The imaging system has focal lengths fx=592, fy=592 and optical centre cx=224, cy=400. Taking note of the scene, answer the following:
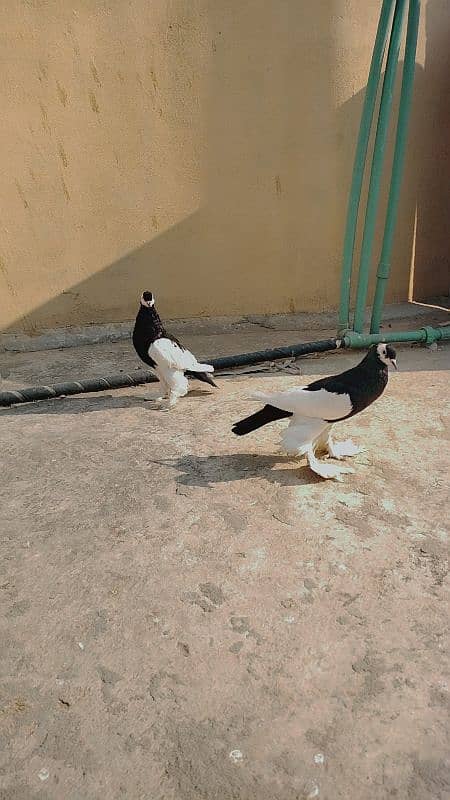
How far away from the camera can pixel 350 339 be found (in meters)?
4.32

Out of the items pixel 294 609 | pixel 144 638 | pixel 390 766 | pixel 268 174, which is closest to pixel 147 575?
pixel 144 638

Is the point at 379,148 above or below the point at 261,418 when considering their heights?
above

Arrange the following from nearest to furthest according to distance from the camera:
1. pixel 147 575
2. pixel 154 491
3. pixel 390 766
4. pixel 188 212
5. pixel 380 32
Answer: pixel 390 766 → pixel 147 575 → pixel 154 491 → pixel 380 32 → pixel 188 212

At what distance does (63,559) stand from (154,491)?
21.0 inches

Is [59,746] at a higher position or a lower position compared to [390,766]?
higher

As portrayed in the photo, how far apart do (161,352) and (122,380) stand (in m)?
0.53

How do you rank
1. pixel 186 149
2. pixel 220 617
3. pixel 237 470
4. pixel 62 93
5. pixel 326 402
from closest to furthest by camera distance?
pixel 220 617
pixel 326 402
pixel 237 470
pixel 62 93
pixel 186 149

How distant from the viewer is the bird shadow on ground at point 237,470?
2.65 meters

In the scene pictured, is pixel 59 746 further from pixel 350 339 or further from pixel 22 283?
pixel 22 283

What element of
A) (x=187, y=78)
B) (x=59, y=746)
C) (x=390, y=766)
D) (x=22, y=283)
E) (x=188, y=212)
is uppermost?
(x=187, y=78)

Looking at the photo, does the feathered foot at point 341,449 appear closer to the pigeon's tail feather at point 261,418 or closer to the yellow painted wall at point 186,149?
the pigeon's tail feather at point 261,418

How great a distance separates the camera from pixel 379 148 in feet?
13.4

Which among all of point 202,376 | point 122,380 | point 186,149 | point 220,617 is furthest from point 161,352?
point 186,149

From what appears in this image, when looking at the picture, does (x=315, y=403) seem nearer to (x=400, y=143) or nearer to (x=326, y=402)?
(x=326, y=402)
